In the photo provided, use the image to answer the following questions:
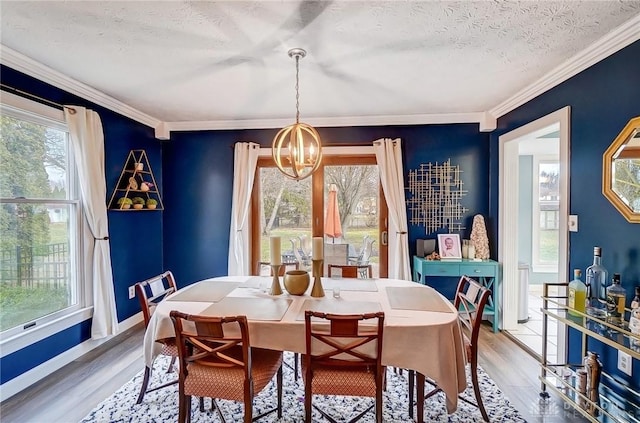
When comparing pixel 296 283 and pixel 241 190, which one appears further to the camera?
pixel 241 190

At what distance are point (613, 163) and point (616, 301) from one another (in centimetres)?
88

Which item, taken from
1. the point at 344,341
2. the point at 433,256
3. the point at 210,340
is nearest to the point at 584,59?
the point at 433,256

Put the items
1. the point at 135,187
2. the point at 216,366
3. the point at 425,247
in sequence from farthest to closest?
the point at 425,247, the point at 135,187, the point at 216,366

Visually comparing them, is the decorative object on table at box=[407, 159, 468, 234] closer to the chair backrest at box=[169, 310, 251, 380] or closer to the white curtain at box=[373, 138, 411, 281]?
the white curtain at box=[373, 138, 411, 281]

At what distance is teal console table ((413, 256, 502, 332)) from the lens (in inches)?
142

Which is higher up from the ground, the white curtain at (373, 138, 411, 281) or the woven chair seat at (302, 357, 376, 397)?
the white curtain at (373, 138, 411, 281)

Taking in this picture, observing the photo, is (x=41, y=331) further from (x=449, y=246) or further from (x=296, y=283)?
(x=449, y=246)

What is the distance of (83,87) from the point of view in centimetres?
291

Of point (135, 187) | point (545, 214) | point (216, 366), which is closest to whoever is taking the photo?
point (216, 366)

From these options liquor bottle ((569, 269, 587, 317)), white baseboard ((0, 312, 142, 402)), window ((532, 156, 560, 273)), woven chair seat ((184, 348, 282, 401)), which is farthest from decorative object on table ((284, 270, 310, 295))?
window ((532, 156, 560, 273))

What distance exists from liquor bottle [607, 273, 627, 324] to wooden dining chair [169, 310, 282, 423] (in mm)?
2042

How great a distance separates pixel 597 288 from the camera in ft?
6.88

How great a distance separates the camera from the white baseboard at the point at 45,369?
2344 mm

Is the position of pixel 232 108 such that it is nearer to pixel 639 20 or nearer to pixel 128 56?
pixel 128 56
